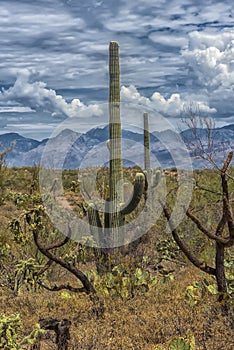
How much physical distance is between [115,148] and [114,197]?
1071mm

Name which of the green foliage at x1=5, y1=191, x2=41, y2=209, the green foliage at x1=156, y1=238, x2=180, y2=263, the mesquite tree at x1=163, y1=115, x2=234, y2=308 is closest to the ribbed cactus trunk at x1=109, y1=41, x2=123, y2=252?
the green foliage at x1=156, y1=238, x2=180, y2=263

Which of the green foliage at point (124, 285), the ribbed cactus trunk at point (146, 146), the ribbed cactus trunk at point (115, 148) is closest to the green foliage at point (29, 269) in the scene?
the green foliage at point (124, 285)

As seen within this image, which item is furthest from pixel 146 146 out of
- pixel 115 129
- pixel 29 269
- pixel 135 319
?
pixel 135 319

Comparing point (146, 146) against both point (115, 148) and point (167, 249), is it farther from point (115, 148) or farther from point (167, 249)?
point (167, 249)

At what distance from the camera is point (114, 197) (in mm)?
9523

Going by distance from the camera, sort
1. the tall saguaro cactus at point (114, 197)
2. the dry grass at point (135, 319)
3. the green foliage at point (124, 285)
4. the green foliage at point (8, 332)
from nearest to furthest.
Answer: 1. the green foliage at point (8, 332)
2. the dry grass at point (135, 319)
3. the green foliage at point (124, 285)
4. the tall saguaro cactus at point (114, 197)

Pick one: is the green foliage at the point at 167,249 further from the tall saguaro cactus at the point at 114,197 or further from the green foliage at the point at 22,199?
the green foliage at the point at 22,199

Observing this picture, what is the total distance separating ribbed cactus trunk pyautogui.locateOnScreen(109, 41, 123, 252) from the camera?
9.27 m

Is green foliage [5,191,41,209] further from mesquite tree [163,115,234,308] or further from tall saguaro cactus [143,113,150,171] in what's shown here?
tall saguaro cactus [143,113,150,171]

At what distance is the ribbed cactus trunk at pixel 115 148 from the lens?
927cm

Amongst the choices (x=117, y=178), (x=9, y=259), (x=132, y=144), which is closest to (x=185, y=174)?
(x=117, y=178)

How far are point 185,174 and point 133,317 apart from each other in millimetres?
3726

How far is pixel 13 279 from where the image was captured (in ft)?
25.5

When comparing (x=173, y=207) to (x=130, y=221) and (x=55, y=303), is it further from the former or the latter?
(x=55, y=303)
